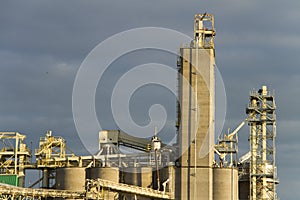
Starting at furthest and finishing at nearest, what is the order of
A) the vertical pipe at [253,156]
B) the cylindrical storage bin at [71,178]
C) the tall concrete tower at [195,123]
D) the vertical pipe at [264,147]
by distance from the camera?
the vertical pipe at [264,147]
the vertical pipe at [253,156]
the cylindrical storage bin at [71,178]
the tall concrete tower at [195,123]

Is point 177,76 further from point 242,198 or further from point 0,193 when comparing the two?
point 0,193

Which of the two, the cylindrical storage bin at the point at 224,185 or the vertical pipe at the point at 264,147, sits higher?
the vertical pipe at the point at 264,147

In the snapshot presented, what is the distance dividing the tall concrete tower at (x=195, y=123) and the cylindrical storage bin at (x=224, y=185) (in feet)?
3.44

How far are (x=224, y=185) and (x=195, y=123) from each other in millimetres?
10184

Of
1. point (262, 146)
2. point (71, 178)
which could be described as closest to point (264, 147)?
point (262, 146)

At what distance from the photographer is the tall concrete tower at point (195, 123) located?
105 meters

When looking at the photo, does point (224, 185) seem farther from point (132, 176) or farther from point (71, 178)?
point (71, 178)

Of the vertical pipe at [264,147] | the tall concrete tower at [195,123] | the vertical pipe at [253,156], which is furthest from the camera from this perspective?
the vertical pipe at [264,147]

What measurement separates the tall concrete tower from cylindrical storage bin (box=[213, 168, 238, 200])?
3.44 ft

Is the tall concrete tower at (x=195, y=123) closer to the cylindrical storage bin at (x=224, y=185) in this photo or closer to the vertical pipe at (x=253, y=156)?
the cylindrical storage bin at (x=224, y=185)

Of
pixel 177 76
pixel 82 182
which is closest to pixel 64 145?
pixel 82 182

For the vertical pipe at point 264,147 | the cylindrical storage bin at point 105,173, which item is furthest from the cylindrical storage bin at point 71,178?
the vertical pipe at point 264,147

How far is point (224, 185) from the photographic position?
350 feet

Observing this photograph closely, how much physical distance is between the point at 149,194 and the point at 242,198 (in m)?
25.1
